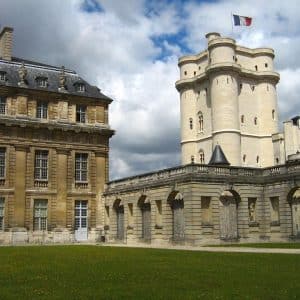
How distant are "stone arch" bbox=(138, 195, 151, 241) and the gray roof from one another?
493 inches

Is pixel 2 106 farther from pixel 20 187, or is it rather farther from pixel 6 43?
pixel 6 43

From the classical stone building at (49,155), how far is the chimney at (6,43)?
1.02m

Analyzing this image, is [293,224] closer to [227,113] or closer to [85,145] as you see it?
[85,145]

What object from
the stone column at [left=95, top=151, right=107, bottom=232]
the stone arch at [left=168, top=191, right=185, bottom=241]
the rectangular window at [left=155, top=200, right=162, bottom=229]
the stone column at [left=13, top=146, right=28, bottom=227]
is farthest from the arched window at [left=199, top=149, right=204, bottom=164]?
the stone arch at [left=168, top=191, right=185, bottom=241]

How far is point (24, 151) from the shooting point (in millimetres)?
45906

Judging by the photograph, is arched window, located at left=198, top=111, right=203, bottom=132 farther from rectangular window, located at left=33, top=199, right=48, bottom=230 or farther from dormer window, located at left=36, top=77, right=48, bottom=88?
rectangular window, located at left=33, top=199, right=48, bottom=230

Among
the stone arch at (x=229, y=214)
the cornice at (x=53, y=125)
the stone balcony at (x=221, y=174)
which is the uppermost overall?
the cornice at (x=53, y=125)

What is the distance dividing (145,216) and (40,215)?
10345mm

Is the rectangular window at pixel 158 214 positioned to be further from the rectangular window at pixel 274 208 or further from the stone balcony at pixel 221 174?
the rectangular window at pixel 274 208

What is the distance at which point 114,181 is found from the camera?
1882 inches

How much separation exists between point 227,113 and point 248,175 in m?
26.8

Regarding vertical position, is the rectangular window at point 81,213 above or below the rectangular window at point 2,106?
below

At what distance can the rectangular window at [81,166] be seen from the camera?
159 feet

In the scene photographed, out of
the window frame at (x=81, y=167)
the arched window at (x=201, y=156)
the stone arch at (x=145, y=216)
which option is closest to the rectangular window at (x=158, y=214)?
the stone arch at (x=145, y=216)
